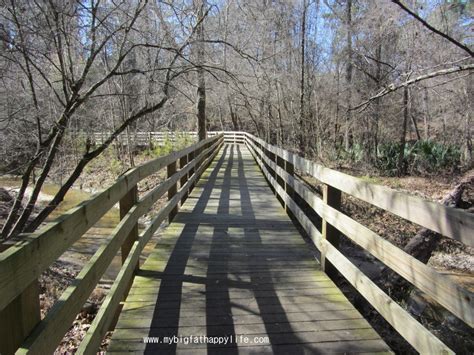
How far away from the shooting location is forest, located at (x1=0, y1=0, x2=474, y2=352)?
590 centimetres

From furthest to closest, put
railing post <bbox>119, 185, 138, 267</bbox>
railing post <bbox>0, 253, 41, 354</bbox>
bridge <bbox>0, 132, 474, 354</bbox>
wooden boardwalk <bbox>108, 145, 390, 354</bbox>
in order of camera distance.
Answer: railing post <bbox>119, 185, 138, 267</bbox> → wooden boardwalk <bbox>108, 145, 390, 354</bbox> → bridge <bbox>0, 132, 474, 354</bbox> → railing post <bbox>0, 253, 41, 354</bbox>

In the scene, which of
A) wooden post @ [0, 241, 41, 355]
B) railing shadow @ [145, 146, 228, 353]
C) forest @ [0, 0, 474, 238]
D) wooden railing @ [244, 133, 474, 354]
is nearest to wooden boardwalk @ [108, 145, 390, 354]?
railing shadow @ [145, 146, 228, 353]

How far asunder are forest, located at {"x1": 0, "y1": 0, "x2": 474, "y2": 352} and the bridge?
465mm

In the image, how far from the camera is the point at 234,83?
7805 millimetres

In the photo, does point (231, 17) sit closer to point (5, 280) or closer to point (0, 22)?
point (0, 22)

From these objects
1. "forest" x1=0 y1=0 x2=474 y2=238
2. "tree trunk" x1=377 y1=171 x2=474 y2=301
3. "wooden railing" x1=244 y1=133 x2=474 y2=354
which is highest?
"forest" x1=0 y1=0 x2=474 y2=238

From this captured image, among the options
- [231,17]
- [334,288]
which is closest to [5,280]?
[334,288]

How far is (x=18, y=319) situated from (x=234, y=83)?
6.66 meters

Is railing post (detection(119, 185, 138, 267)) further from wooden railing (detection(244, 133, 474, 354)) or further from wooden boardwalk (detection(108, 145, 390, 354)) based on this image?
wooden railing (detection(244, 133, 474, 354))

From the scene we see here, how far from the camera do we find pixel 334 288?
3.82 metres

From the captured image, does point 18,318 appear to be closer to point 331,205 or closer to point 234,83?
point 331,205

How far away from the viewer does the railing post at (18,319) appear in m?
1.57

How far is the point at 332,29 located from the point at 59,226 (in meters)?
22.7

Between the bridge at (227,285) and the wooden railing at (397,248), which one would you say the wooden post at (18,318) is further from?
the wooden railing at (397,248)
